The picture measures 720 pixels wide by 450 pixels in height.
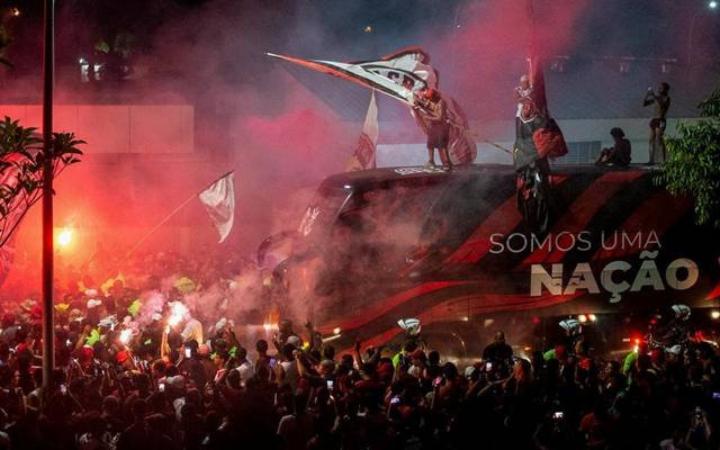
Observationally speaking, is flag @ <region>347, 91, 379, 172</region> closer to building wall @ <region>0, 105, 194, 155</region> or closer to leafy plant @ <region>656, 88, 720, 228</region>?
building wall @ <region>0, 105, 194, 155</region>

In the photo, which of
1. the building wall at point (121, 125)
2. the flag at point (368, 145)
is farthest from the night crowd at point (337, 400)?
the building wall at point (121, 125)

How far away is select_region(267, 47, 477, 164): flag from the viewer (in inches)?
603

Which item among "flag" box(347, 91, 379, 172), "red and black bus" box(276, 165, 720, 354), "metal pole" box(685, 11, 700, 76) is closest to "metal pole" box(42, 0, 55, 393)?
"red and black bus" box(276, 165, 720, 354)

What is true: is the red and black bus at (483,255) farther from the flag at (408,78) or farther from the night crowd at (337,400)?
the flag at (408,78)

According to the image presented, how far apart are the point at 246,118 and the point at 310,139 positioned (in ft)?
5.61

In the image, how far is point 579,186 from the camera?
1393 centimetres

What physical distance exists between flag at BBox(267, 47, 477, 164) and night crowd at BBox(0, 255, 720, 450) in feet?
15.2

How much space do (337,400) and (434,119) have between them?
267 inches

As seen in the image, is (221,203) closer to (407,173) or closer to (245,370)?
(407,173)

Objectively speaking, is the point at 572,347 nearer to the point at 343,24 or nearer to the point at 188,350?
the point at 188,350

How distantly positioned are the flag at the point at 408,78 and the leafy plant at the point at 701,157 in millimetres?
3650

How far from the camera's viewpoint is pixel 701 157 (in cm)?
1179

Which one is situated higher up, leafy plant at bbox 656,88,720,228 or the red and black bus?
leafy plant at bbox 656,88,720,228

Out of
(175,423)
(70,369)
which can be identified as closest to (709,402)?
(175,423)
